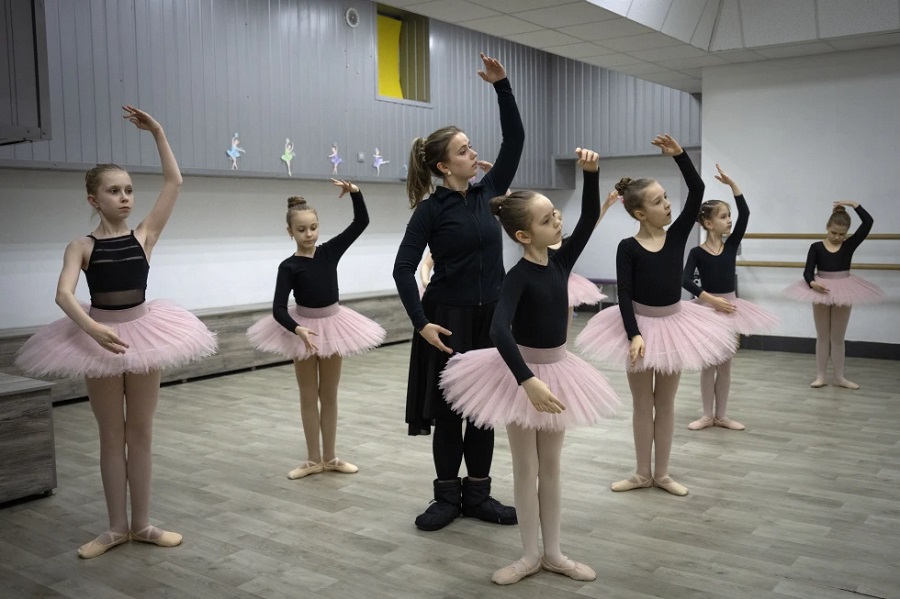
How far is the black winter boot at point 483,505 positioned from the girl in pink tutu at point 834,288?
11.3ft

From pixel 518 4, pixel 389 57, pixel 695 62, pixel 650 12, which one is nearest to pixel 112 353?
pixel 518 4

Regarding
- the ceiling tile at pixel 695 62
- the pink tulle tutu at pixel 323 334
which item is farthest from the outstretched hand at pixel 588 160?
the ceiling tile at pixel 695 62

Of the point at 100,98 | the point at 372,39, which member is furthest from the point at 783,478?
the point at 372,39

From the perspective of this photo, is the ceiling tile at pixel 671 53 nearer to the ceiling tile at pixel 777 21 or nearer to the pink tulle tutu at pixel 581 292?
the ceiling tile at pixel 777 21

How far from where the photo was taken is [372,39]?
316 inches

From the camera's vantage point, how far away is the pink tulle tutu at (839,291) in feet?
17.8

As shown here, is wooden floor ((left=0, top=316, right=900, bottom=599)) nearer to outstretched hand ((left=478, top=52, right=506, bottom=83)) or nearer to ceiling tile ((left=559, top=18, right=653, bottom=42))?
outstretched hand ((left=478, top=52, right=506, bottom=83))

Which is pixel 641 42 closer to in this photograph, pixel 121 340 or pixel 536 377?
pixel 536 377

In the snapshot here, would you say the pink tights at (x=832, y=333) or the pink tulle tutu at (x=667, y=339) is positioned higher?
the pink tulle tutu at (x=667, y=339)

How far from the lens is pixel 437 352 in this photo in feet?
9.57

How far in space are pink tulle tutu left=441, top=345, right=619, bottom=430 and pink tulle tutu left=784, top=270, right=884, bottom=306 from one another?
142 inches

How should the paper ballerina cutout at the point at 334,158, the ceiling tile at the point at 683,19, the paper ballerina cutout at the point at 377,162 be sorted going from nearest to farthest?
the ceiling tile at the point at 683,19
the paper ballerina cutout at the point at 334,158
the paper ballerina cutout at the point at 377,162

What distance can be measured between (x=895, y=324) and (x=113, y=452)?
20.7ft

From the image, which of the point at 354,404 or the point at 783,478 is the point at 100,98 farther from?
the point at 783,478
